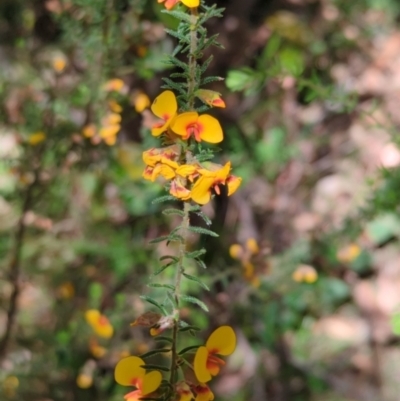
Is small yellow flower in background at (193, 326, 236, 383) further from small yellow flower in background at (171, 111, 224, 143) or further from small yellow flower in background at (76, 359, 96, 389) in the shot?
small yellow flower in background at (76, 359, 96, 389)

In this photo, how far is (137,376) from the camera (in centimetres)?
42

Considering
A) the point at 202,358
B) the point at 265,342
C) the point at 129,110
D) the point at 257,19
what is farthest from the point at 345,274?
the point at 202,358

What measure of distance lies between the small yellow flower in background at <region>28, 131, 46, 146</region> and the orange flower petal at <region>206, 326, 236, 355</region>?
507mm

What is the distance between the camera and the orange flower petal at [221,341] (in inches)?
16.1

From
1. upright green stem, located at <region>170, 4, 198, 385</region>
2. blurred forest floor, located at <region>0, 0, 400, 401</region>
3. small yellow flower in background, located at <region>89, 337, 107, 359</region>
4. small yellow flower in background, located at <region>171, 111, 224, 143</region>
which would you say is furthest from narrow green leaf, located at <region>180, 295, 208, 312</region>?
small yellow flower in background, located at <region>89, 337, 107, 359</region>

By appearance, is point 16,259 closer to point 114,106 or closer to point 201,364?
point 114,106

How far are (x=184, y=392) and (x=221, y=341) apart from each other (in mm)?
49

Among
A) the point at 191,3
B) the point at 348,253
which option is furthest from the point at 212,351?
the point at 348,253

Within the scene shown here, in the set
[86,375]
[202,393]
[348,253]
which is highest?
[202,393]

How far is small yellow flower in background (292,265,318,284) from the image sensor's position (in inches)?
39.5

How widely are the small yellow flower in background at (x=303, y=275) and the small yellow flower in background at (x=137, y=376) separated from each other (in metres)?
0.63

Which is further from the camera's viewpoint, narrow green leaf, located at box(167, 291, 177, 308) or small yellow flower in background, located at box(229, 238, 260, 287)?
small yellow flower in background, located at box(229, 238, 260, 287)

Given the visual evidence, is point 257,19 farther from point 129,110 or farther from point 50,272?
point 50,272

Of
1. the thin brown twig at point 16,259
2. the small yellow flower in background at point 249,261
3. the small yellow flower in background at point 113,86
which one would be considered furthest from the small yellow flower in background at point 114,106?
the small yellow flower in background at point 249,261
